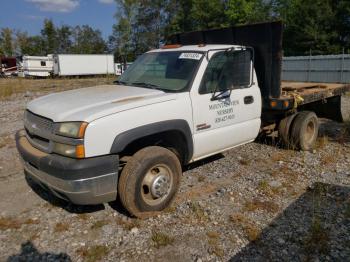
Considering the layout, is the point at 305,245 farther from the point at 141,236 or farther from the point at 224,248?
the point at 141,236

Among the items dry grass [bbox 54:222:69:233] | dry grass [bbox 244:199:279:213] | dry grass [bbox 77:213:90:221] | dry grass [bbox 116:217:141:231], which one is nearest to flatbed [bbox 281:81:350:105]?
dry grass [bbox 244:199:279:213]

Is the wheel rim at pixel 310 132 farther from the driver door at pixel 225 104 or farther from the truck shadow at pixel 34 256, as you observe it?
the truck shadow at pixel 34 256

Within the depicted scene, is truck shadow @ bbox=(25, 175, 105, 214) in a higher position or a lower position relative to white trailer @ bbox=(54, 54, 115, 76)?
lower

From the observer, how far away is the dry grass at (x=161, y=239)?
3.46 metres

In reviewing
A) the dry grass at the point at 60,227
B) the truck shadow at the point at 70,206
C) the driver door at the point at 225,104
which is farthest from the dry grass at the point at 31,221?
the driver door at the point at 225,104

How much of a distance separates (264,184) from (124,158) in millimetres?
2196

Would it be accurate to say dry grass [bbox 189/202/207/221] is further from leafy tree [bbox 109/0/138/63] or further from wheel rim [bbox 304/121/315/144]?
leafy tree [bbox 109/0/138/63]

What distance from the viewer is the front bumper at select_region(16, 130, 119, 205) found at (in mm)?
3287

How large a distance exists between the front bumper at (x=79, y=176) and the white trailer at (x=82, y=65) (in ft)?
116

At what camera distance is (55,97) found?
14.0 feet

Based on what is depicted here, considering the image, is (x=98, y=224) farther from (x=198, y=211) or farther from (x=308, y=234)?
(x=308, y=234)

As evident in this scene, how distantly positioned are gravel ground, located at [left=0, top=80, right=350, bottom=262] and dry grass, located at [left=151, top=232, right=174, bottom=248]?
11 mm

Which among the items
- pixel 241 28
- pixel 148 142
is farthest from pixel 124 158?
pixel 241 28

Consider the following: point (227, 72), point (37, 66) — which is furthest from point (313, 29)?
point (227, 72)
